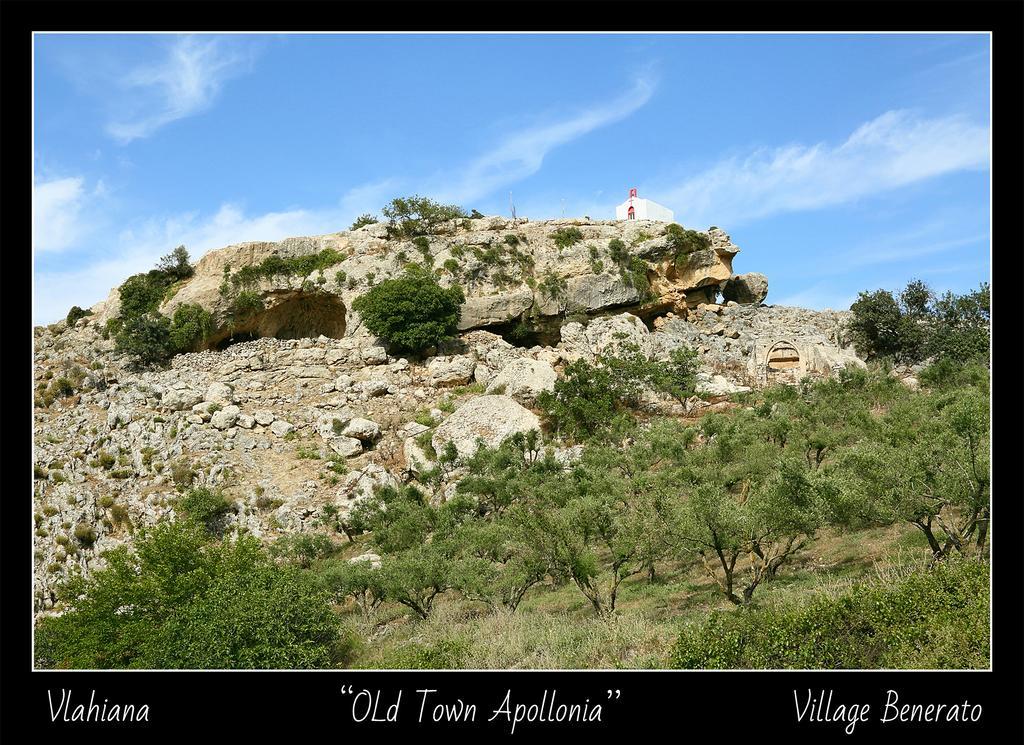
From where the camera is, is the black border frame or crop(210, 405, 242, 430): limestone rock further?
crop(210, 405, 242, 430): limestone rock

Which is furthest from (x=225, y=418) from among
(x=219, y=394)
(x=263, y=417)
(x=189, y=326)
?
(x=189, y=326)

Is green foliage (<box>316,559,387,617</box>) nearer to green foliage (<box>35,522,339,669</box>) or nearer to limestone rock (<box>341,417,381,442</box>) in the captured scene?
green foliage (<box>35,522,339,669</box>)

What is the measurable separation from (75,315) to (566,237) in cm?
2729

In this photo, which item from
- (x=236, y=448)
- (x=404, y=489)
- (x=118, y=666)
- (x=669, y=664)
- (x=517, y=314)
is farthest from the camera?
(x=517, y=314)

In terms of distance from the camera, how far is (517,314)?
120 feet

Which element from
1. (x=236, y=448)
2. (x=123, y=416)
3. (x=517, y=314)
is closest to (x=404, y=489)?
(x=236, y=448)

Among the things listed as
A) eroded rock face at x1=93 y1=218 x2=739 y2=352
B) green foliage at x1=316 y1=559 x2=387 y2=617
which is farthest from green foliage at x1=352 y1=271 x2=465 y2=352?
green foliage at x1=316 y1=559 x2=387 y2=617

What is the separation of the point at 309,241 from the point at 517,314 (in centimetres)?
1225

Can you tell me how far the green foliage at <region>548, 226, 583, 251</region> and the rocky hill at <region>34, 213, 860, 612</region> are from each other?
17 centimetres

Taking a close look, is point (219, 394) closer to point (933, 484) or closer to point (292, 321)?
point (292, 321)

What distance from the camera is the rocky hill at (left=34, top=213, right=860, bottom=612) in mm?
24141

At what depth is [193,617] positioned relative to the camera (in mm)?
10719
